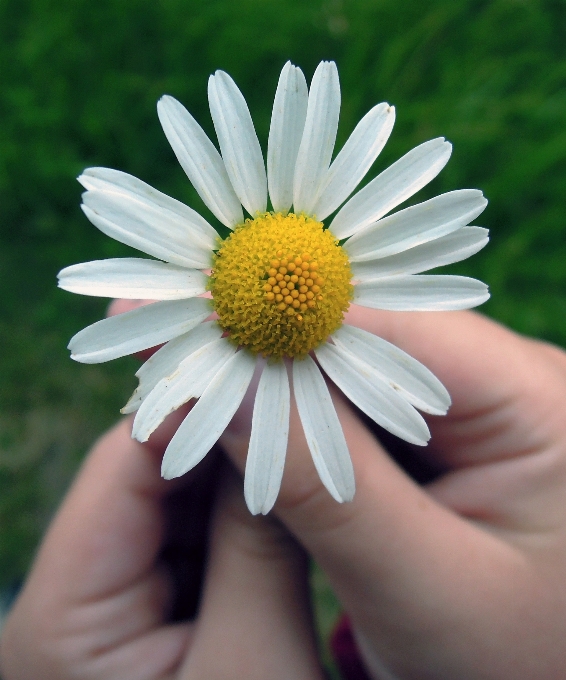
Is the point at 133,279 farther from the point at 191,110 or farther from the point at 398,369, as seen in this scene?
the point at 191,110

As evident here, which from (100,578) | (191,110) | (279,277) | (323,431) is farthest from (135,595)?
(191,110)

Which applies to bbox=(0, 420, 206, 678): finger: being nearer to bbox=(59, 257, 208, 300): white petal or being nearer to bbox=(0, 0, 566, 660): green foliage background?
bbox=(59, 257, 208, 300): white petal

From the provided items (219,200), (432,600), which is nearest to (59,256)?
(219,200)

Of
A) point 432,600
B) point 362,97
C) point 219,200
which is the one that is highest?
point 362,97

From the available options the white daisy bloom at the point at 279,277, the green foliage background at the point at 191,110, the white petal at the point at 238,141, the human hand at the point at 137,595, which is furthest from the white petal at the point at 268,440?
the green foliage background at the point at 191,110

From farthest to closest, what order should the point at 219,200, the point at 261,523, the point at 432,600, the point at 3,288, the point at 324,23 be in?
the point at 3,288 → the point at 324,23 → the point at 261,523 → the point at 432,600 → the point at 219,200

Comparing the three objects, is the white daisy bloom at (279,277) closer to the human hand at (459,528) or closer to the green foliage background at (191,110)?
the human hand at (459,528)

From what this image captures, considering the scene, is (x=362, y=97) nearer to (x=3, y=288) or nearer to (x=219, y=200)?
(x=219, y=200)
